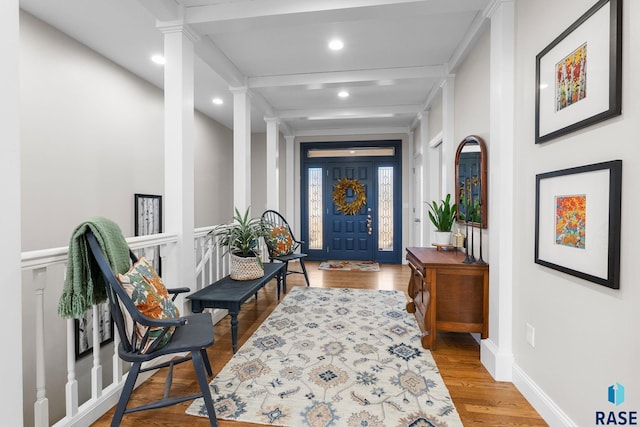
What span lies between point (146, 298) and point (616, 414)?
2.10m

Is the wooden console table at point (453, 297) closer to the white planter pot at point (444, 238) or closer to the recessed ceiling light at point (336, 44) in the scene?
the white planter pot at point (444, 238)

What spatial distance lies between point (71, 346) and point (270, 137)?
13.1ft

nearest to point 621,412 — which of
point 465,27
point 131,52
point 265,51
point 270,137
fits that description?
point 465,27

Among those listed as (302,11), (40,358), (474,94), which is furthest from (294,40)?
(40,358)

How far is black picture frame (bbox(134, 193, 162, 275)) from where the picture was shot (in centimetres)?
393

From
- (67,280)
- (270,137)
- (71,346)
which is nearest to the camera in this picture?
(67,280)

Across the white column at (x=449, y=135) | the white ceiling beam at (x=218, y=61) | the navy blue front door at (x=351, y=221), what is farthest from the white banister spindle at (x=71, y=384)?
the navy blue front door at (x=351, y=221)

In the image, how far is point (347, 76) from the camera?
369 cm

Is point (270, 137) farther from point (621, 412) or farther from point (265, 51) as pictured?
point (621, 412)

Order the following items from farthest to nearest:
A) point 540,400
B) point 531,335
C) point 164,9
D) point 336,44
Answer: point 336,44 < point 164,9 < point 531,335 < point 540,400

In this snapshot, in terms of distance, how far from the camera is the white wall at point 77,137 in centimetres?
264

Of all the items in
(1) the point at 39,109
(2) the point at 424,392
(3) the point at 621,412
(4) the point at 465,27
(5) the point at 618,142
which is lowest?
(2) the point at 424,392

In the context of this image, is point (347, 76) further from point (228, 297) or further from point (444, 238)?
point (228, 297)

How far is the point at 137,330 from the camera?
5.11 ft
